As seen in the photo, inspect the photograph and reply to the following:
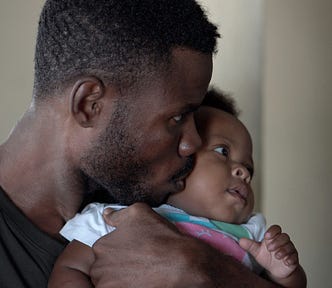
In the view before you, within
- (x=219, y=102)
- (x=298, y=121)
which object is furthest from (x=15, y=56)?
(x=298, y=121)

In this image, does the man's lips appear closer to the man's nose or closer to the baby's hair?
the man's nose

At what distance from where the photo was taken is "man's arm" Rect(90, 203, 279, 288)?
112 cm

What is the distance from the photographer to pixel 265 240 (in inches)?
48.6

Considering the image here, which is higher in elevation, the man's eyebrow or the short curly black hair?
the short curly black hair

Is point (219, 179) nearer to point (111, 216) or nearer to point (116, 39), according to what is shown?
point (111, 216)

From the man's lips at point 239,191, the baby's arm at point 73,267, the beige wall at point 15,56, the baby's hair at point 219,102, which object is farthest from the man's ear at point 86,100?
the beige wall at point 15,56

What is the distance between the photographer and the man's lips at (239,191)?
1387mm

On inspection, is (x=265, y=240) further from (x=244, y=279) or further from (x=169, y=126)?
(x=169, y=126)

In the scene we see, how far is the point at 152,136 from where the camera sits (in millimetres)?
1241

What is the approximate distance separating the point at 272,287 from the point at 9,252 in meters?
0.54

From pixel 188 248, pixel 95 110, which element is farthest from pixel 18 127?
pixel 188 248

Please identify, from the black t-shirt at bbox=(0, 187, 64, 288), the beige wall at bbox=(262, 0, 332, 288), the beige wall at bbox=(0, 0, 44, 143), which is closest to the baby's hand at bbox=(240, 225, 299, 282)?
the black t-shirt at bbox=(0, 187, 64, 288)

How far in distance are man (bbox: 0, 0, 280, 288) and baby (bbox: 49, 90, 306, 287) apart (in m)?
0.05

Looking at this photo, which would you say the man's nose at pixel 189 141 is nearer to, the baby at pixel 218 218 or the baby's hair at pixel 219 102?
the baby at pixel 218 218
